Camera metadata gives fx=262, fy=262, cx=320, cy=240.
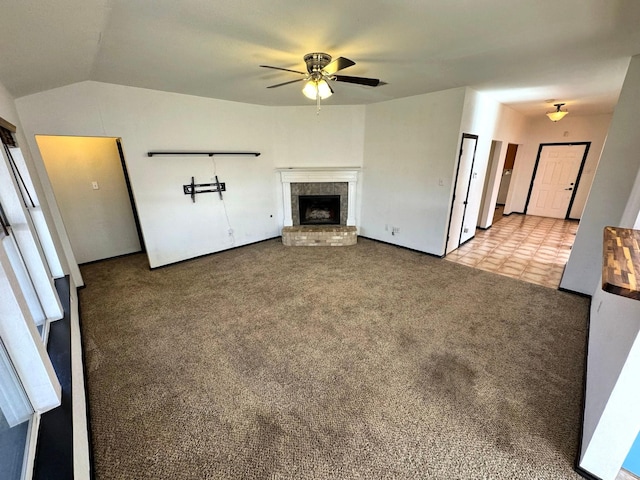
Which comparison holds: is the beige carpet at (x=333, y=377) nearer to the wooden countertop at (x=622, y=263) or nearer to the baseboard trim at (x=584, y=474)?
the baseboard trim at (x=584, y=474)

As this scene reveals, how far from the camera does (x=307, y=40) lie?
83.7 inches

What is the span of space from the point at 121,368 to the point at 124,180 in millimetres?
3538

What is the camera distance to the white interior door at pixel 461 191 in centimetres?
413

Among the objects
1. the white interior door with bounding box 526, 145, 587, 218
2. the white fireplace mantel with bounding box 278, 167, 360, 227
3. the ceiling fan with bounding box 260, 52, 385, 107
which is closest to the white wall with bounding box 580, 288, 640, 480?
the ceiling fan with bounding box 260, 52, 385, 107

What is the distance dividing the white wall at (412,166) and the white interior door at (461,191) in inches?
9.2

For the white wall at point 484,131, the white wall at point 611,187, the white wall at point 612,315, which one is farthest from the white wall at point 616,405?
the white wall at point 484,131

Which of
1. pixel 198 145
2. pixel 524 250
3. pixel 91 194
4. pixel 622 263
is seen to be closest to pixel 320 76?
pixel 622 263

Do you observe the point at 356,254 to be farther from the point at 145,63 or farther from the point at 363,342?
the point at 145,63

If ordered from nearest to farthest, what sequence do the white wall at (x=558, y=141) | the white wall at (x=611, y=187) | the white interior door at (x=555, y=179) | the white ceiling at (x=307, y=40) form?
the white ceiling at (x=307, y=40)
the white wall at (x=611, y=187)
the white wall at (x=558, y=141)
the white interior door at (x=555, y=179)

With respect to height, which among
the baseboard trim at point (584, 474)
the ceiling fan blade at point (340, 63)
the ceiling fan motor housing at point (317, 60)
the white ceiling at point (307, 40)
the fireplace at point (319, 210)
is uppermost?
the white ceiling at point (307, 40)

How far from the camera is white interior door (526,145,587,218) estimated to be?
6.40m

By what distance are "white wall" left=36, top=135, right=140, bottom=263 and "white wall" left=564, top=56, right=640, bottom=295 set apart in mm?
6574

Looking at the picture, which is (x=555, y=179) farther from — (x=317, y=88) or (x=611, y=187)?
(x=317, y=88)

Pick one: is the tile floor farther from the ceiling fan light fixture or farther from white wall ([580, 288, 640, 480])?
the ceiling fan light fixture
